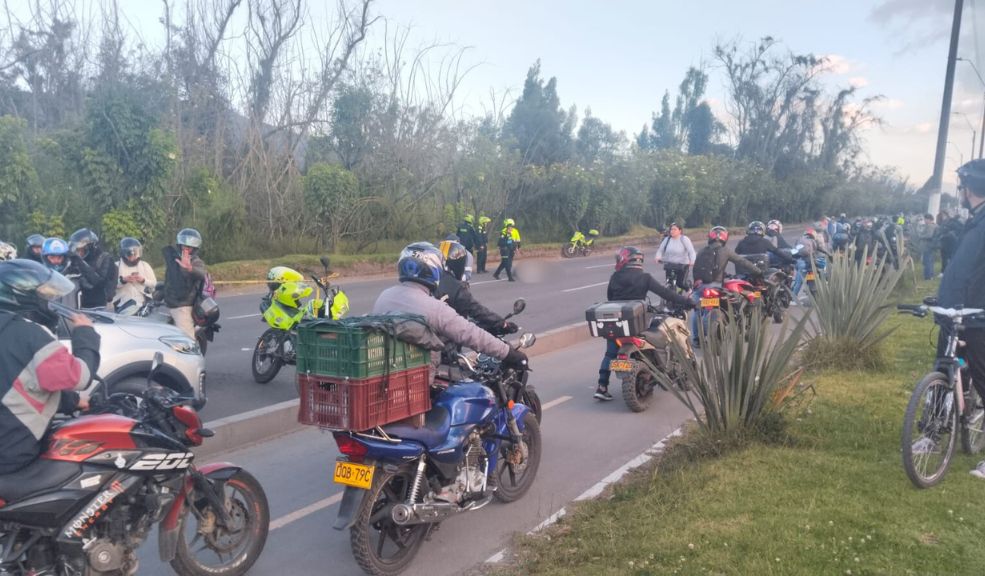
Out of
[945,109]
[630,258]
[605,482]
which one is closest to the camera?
[605,482]

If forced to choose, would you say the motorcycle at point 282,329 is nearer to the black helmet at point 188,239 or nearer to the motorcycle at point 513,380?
the black helmet at point 188,239

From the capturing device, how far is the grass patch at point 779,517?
4227 mm

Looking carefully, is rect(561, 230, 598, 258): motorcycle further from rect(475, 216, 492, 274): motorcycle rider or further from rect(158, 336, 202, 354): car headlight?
rect(158, 336, 202, 354): car headlight

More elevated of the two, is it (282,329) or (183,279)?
(183,279)

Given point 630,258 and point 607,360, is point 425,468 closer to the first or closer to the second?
point 607,360

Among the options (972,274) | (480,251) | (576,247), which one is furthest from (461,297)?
(576,247)

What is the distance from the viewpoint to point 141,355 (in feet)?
20.9

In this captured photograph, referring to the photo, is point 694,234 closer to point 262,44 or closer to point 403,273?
point 262,44

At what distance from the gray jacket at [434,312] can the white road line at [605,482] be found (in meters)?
1.20


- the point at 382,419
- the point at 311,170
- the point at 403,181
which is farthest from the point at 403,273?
the point at 403,181

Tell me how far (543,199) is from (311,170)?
16391 millimetres

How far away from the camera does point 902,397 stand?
7.78 m

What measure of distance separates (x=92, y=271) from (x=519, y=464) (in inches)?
255

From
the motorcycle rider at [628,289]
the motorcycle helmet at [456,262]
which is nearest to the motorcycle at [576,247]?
the motorcycle rider at [628,289]
